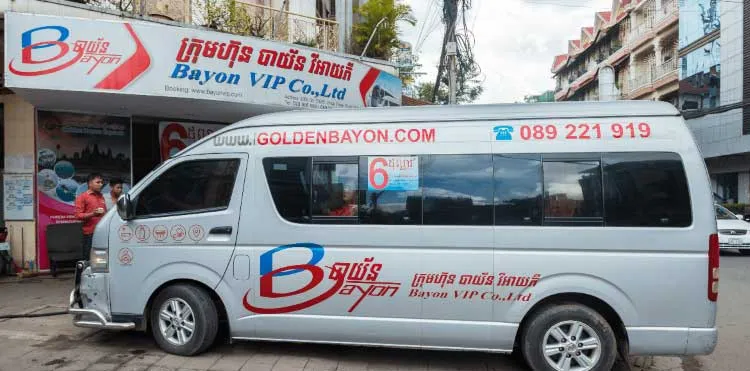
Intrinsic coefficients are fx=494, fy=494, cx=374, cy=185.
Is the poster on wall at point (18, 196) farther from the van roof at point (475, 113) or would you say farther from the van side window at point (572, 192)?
the van side window at point (572, 192)

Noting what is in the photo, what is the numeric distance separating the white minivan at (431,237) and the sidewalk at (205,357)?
26 centimetres

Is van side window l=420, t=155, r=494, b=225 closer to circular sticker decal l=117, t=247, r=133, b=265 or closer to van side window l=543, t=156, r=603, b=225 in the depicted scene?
van side window l=543, t=156, r=603, b=225

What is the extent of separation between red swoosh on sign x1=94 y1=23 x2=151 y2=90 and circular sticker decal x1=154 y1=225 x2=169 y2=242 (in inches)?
143

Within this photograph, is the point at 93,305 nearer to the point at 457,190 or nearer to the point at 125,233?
the point at 125,233

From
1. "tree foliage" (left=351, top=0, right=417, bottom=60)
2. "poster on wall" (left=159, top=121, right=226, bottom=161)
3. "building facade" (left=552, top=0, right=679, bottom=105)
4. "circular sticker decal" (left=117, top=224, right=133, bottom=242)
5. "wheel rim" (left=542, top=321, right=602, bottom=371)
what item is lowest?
"wheel rim" (left=542, top=321, right=602, bottom=371)

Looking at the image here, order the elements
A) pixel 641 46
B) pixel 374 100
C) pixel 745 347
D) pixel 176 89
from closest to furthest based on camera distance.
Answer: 1. pixel 745 347
2. pixel 176 89
3. pixel 374 100
4. pixel 641 46

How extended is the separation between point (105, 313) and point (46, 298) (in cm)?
310

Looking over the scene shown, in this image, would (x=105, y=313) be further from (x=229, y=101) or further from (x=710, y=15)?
(x=710, y=15)

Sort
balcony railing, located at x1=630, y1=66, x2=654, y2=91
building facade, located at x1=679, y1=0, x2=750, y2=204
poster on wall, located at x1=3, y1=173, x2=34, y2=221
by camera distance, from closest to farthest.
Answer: poster on wall, located at x1=3, y1=173, x2=34, y2=221
building facade, located at x1=679, y1=0, x2=750, y2=204
balcony railing, located at x1=630, y1=66, x2=654, y2=91

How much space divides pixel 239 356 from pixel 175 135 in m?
6.41

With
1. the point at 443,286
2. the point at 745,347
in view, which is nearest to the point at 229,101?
the point at 443,286

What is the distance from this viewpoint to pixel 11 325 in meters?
5.96

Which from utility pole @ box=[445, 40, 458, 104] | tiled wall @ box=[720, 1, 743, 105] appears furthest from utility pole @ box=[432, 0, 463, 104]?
tiled wall @ box=[720, 1, 743, 105]

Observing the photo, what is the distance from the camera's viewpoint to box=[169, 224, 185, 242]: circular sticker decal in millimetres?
4863
